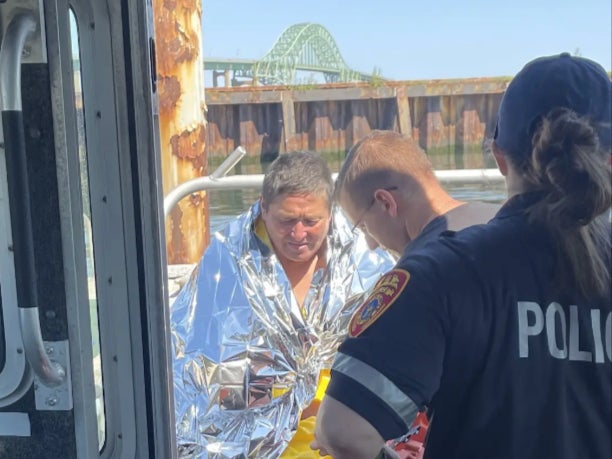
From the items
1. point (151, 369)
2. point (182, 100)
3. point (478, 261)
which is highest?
point (182, 100)

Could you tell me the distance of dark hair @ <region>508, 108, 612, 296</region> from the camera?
126 centimetres

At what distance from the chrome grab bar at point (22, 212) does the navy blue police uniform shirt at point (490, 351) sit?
49cm

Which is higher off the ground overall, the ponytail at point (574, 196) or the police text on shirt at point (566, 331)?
the ponytail at point (574, 196)

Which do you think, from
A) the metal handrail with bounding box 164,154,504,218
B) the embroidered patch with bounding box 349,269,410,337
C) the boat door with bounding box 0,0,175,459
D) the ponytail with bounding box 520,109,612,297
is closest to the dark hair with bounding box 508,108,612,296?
the ponytail with bounding box 520,109,612,297

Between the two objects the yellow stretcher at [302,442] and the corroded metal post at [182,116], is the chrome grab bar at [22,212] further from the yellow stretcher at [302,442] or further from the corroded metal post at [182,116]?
the corroded metal post at [182,116]

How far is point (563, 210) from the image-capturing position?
1.28 metres

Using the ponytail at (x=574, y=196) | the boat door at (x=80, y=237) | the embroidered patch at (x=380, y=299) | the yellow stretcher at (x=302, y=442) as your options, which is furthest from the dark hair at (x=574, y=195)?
the yellow stretcher at (x=302, y=442)

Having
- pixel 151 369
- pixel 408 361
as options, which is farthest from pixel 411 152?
pixel 408 361

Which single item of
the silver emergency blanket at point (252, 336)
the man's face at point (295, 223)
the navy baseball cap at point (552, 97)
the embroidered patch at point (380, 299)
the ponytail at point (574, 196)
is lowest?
the silver emergency blanket at point (252, 336)

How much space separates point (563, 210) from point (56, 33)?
88cm

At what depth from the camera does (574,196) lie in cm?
128

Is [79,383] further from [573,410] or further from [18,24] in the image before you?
[573,410]

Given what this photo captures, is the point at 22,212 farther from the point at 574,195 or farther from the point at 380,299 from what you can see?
the point at 574,195

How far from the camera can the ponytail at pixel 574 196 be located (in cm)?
126
